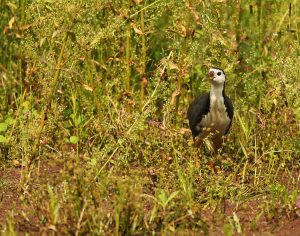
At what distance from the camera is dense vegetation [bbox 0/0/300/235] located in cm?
530

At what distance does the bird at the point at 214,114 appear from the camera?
6.88m

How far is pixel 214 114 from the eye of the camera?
692 cm

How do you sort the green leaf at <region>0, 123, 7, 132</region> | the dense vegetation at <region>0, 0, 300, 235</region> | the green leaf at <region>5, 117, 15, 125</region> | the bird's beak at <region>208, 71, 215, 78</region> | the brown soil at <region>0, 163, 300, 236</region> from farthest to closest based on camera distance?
the green leaf at <region>5, 117, 15, 125</region> < the green leaf at <region>0, 123, 7, 132</region> < the bird's beak at <region>208, 71, 215, 78</region> < the brown soil at <region>0, 163, 300, 236</region> < the dense vegetation at <region>0, 0, 300, 235</region>

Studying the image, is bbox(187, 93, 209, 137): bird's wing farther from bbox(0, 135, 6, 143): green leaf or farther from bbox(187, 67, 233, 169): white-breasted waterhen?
bbox(0, 135, 6, 143): green leaf

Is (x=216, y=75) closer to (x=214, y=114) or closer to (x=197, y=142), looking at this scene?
(x=214, y=114)

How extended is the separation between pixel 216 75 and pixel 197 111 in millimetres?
349

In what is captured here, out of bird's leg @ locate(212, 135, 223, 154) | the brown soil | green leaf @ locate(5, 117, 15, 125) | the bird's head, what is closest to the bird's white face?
the bird's head

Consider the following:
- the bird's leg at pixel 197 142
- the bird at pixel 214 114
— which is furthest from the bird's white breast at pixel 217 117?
the bird's leg at pixel 197 142

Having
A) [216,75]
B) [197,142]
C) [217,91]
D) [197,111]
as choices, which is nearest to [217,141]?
[197,142]

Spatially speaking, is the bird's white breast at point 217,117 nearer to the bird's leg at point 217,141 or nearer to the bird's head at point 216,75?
the bird's leg at point 217,141

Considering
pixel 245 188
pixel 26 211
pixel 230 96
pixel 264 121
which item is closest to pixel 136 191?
pixel 26 211

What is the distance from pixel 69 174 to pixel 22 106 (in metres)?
2.01

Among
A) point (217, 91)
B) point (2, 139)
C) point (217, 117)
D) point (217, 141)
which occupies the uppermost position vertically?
point (217, 91)

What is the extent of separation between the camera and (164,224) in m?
5.24
